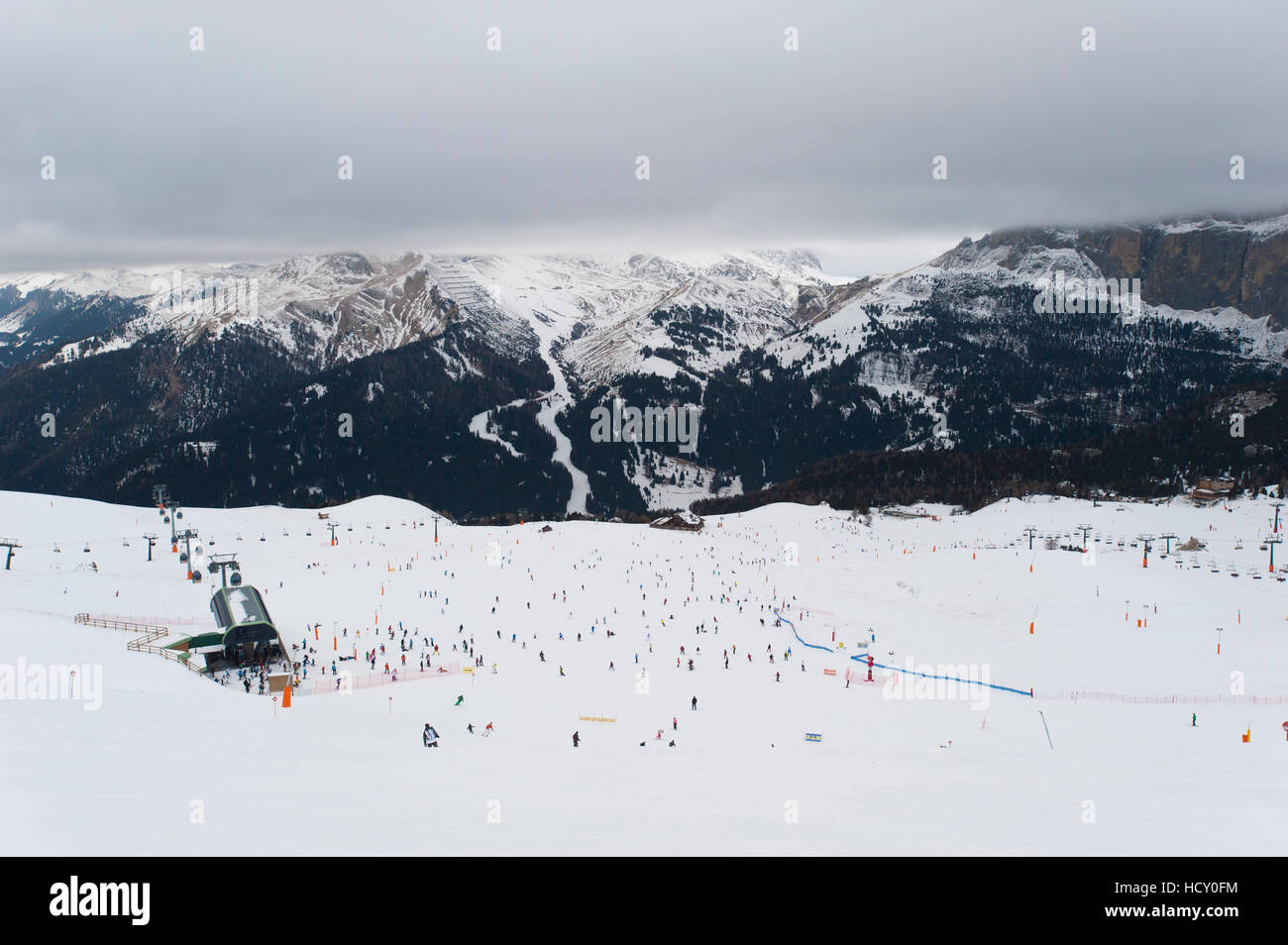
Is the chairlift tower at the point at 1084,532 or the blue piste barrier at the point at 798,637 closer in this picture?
the blue piste barrier at the point at 798,637

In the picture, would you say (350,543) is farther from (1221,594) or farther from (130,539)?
(1221,594)

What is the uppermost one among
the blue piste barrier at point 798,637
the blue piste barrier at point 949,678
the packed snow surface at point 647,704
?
the packed snow surface at point 647,704

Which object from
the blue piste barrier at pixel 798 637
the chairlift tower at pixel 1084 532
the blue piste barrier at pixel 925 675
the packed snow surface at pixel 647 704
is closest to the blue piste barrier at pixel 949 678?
the blue piste barrier at pixel 925 675

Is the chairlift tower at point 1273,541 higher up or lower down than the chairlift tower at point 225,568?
lower down

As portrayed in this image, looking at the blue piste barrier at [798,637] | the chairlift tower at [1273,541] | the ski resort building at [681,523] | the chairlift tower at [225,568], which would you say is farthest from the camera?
the ski resort building at [681,523]

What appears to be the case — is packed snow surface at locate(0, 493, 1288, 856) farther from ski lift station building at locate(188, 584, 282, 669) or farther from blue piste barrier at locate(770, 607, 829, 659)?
ski lift station building at locate(188, 584, 282, 669)

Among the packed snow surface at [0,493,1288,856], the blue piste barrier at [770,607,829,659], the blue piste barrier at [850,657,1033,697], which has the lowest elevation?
the blue piste barrier at [850,657,1033,697]

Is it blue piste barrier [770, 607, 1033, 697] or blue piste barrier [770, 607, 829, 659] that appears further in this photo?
blue piste barrier [770, 607, 829, 659]

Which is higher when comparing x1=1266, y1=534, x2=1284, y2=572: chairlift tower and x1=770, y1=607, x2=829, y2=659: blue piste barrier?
x1=1266, y1=534, x2=1284, y2=572: chairlift tower

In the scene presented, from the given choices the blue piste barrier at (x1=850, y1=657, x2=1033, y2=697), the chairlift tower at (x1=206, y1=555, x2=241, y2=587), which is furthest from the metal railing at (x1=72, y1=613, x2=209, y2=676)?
the blue piste barrier at (x1=850, y1=657, x2=1033, y2=697)

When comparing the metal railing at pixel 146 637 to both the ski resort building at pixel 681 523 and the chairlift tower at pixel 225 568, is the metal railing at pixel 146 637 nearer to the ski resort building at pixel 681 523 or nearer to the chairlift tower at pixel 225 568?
the chairlift tower at pixel 225 568
